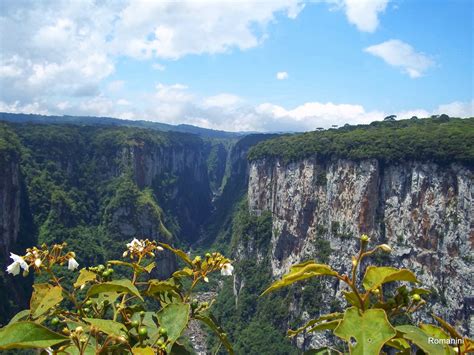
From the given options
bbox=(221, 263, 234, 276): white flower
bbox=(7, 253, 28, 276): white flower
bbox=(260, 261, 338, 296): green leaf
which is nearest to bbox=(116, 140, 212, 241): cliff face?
bbox=(7, 253, 28, 276): white flower

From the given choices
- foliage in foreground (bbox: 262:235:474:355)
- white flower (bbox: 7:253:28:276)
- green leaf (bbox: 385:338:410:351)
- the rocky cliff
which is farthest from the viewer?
the rocky cliff

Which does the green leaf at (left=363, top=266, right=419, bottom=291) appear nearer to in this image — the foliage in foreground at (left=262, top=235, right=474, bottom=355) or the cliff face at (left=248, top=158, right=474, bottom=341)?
the foliage in foreground at (left=262, top=235, right=474, bottom=355)

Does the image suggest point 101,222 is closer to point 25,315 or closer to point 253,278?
point 253,278

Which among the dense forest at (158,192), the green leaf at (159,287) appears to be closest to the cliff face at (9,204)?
the dense forest at (158,192)

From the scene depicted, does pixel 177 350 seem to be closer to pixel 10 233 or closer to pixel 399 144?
pixel 399 144

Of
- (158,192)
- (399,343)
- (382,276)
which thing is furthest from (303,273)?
(158,192)

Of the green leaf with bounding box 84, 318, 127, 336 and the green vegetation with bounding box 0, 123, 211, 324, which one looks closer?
the green leaf with bounding box 84, 318, 127, 336
